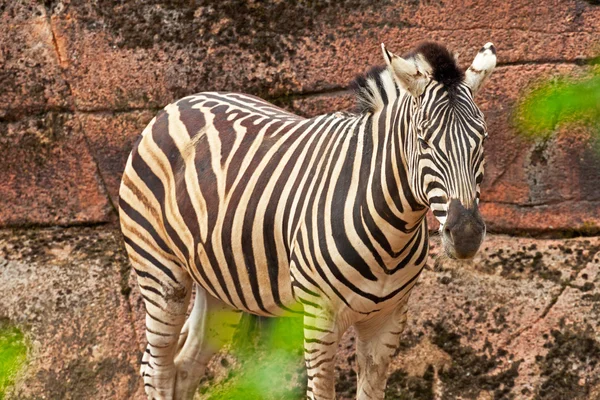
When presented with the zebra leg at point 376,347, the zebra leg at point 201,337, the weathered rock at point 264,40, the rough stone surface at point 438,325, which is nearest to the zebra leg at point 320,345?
the zebra leg at point 376,347

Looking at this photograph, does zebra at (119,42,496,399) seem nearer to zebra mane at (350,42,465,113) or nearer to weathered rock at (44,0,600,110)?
zebra mane at (350,42,465,113)

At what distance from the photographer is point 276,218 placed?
4137 millimetres

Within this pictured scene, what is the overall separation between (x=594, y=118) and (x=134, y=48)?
2.71 meters

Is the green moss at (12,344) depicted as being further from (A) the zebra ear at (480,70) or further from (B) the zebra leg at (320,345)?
(A) the zebra ear at (480,70)

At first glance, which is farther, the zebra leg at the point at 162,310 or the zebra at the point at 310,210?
the zebra leg at the point at 162,310

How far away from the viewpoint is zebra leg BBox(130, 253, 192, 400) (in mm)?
4684

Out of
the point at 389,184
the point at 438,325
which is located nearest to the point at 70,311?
the point at 438,325

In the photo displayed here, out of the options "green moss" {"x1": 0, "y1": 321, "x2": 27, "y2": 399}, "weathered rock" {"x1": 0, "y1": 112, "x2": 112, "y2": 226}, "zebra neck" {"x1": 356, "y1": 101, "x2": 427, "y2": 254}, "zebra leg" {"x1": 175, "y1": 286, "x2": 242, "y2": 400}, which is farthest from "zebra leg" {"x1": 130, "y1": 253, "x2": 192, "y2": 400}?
"weathered rock" {"x1": 0, "y1": 112, "x2": 112, "y2": 226}

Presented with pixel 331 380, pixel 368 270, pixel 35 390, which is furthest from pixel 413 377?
pixel 35 390

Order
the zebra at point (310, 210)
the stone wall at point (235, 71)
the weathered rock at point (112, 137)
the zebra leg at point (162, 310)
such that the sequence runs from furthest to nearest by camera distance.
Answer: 1. the weathered rock at point (112, 137)
2. the stone wall at point (235, 71)
3. the zebra leg at point (162, 310)
4. the zebra at point (310, 210)

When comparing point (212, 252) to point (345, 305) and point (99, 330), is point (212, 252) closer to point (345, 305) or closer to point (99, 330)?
point (345, 305)

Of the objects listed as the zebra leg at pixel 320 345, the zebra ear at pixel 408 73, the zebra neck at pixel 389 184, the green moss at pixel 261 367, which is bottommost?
the zebra leg at pixel 320 345

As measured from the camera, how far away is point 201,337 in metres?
4.95

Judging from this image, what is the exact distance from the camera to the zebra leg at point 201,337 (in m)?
4.94
